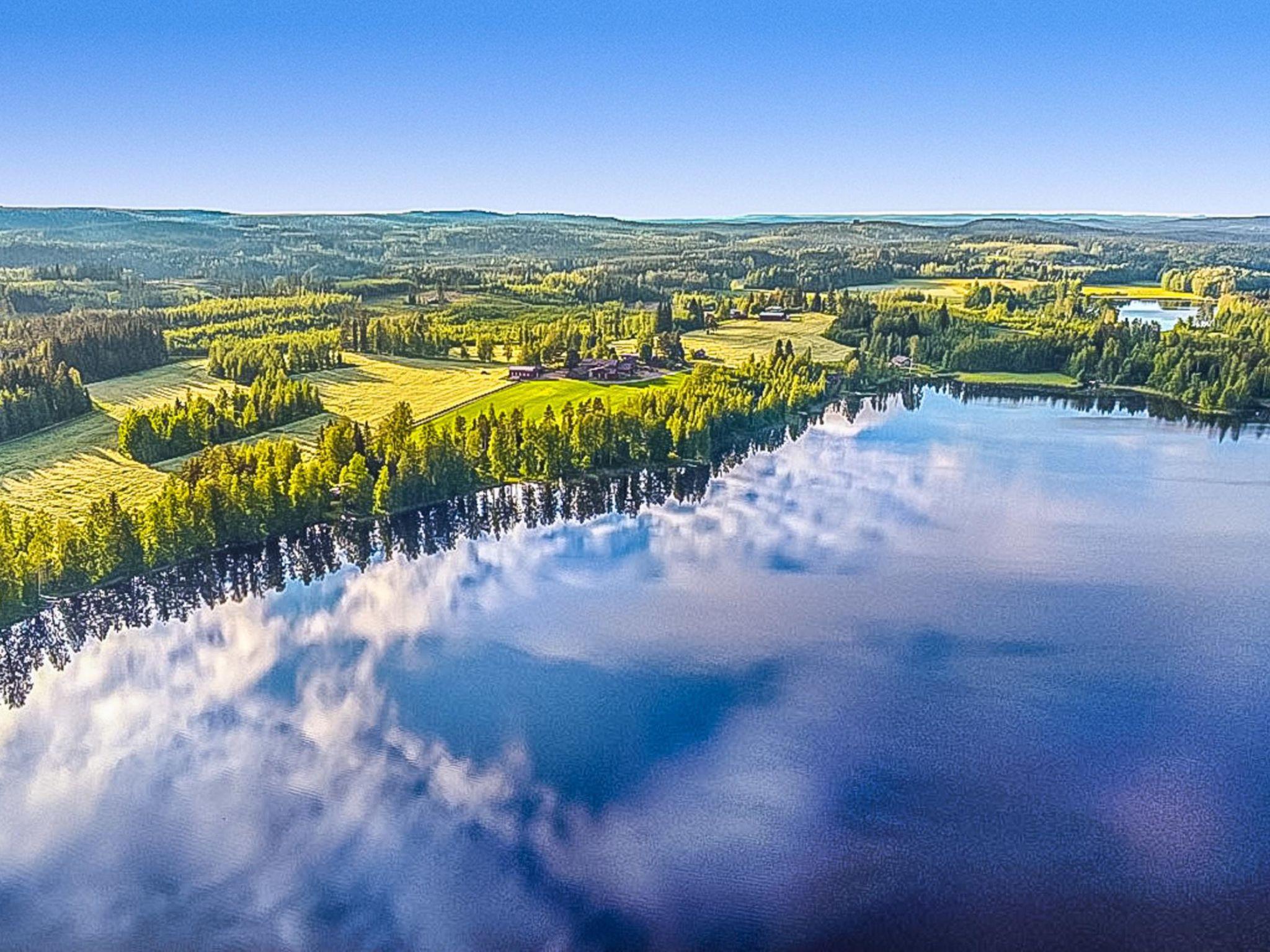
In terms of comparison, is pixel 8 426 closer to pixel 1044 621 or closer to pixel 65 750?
pixel 65 750

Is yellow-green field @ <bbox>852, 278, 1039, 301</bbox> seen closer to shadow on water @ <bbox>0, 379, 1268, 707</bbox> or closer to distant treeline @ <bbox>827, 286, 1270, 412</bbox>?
distant treeline @ <bbox>827, 286, 1270, 412</bbox>

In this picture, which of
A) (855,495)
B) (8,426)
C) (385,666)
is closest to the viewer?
(385,666)

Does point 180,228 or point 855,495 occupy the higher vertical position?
point 180,228

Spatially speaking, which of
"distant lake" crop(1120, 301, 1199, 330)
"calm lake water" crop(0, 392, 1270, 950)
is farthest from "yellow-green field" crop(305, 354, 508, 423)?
"distant lake" crop(1120, 301, 1199, 330)

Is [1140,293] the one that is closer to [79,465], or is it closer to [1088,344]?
[1088,344]

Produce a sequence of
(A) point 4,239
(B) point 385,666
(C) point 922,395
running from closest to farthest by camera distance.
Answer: (B) point 385,666 < (C) point 922,395 < (A) point 4,239

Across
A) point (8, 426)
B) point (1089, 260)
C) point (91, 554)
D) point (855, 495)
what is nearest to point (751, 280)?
point (1089, 260)

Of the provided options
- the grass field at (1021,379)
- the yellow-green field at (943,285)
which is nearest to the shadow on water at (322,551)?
the grass field at (1021,379)

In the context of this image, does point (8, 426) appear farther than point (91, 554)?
Yes
